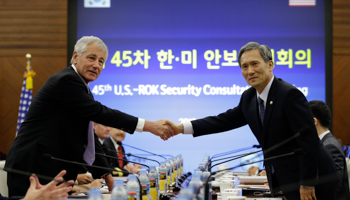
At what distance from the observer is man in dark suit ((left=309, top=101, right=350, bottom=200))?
115 inches

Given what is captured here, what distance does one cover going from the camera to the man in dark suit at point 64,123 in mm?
2535

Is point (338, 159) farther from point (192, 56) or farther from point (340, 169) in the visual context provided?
point (192, 56)

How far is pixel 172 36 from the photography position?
22.0ft

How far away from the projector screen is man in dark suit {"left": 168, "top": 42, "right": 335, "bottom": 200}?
12.1 ft

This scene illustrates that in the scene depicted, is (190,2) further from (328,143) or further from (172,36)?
(328,143)

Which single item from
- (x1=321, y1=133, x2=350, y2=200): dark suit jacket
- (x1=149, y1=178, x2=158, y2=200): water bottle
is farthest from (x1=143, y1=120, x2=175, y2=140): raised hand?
(x1=321, y1=133, x2=350, y2=200): dark suit jacket

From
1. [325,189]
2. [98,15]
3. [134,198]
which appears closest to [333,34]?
[98,15]

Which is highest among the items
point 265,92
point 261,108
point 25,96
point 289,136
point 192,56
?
point 192,56

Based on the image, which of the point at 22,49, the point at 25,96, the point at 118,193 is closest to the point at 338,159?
the point at 118,193

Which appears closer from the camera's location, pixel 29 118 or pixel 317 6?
pixel 29 118

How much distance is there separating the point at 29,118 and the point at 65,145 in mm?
283

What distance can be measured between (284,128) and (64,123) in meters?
1.36

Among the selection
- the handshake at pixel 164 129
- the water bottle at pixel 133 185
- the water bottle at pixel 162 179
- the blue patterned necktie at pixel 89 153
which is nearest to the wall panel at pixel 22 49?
the handshake at pixel 164 129

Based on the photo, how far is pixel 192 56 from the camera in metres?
6.67
